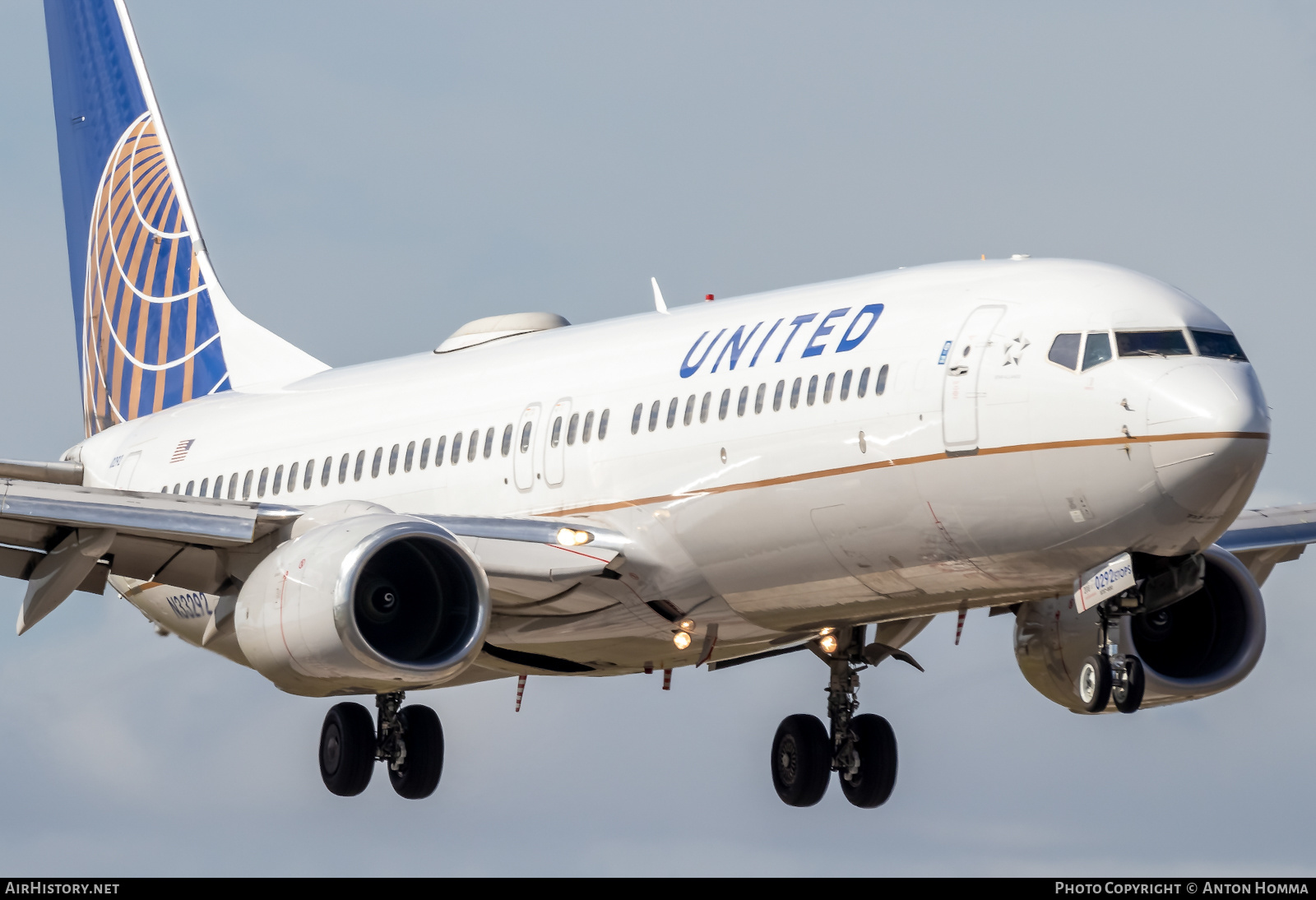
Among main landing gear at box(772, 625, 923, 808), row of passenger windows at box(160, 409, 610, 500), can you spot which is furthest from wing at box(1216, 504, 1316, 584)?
row of passenger windows at box(160, 409, 610, 500)

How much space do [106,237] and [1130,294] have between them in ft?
70.3

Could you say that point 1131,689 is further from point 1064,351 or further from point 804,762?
point 804,762

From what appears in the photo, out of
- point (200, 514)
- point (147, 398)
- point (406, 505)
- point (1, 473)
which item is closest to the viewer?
point (200, 514)

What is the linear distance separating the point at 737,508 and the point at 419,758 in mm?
8644

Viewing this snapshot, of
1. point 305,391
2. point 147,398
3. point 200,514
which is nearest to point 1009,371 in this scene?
point 200,514

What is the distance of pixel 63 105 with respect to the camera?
3759 centimetres

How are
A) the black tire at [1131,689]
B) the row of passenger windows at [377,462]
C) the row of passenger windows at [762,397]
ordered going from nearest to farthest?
the black tire at [1131,689] < the row of passenger windows at [762,397] < the row of passenger windows at [377,462]

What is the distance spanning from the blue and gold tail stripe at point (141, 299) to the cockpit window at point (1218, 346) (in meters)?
18.1

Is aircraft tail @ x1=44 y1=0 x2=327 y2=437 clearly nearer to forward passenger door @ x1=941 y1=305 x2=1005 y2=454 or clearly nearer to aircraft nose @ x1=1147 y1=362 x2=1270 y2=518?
forward passenger door @ x1=941 y1=305 x2=1005 y2=454

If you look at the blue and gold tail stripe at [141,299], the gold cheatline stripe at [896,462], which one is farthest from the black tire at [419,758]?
the blue and gold tail stripe at [141,299]

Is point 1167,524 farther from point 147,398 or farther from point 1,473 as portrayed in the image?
point 147,398

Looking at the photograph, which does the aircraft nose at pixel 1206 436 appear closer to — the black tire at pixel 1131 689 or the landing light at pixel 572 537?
the black tire at pixel 1131 689

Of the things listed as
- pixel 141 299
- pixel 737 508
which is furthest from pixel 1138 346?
pixel 141 299

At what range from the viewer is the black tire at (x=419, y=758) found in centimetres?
2858
